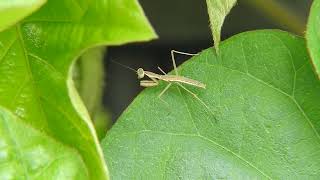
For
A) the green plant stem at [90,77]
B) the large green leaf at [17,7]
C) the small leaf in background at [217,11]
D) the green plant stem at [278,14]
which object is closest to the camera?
the large green leaf at [17,7]

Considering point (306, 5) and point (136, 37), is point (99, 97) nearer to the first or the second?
point (136, 37)

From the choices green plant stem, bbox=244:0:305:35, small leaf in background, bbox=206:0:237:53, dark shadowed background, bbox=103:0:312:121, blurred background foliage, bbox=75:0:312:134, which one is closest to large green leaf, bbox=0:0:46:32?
small leaf in background, bbox=206:0:237:53

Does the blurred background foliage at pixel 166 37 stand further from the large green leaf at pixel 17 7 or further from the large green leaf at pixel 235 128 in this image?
the large green leaf at pixel 17 7

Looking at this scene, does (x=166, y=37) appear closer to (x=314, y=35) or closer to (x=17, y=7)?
(x=314, y=35)

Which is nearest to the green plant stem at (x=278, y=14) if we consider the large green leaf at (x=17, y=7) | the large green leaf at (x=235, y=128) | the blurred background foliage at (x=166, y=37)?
the large green leaf at (x=235, y=128)

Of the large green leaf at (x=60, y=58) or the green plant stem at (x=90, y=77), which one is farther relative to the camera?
the green plant stem at (x=90, y=77)

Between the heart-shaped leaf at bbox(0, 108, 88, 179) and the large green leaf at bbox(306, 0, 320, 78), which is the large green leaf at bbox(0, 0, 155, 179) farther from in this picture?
the large green leaf at bbox(306, 0, 320, 78)
